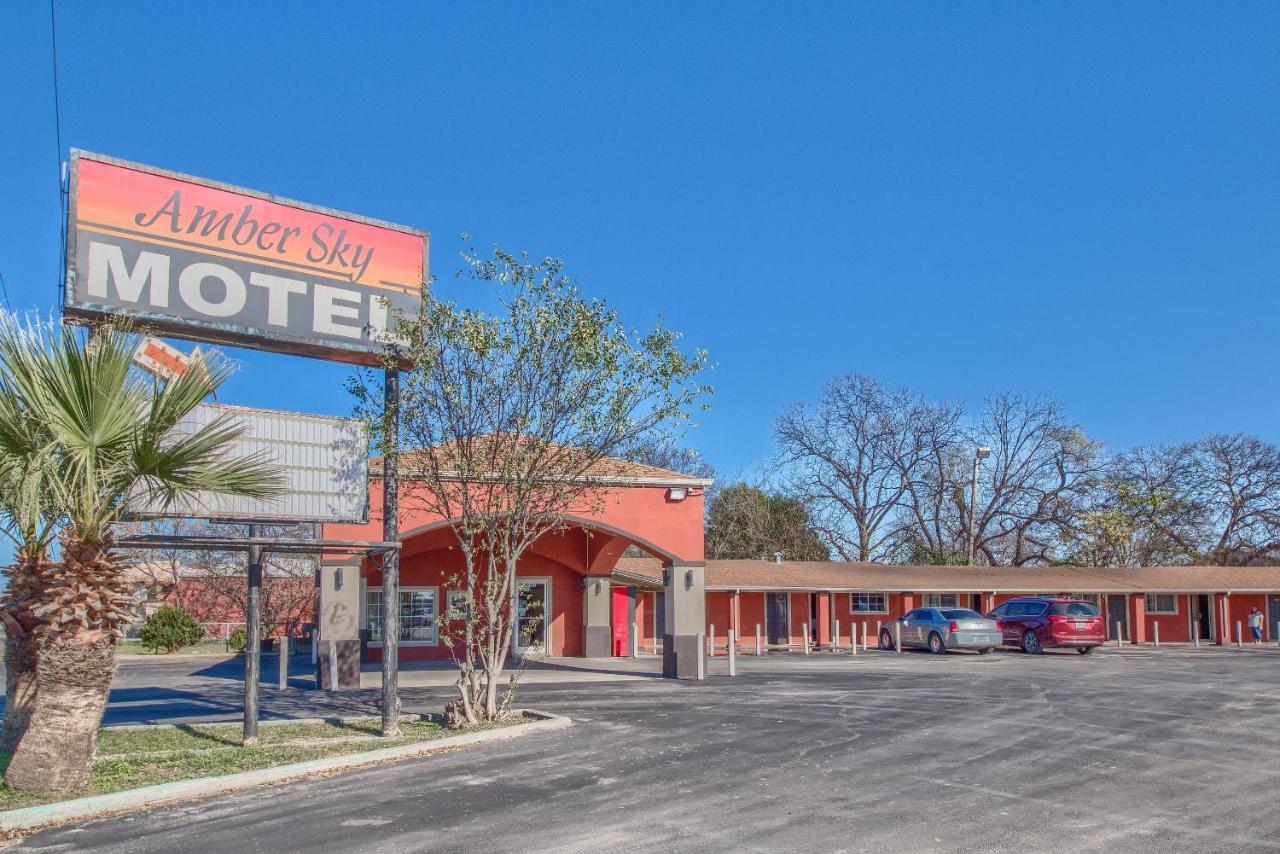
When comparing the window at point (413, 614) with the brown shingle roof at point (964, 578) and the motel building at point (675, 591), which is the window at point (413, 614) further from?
the brown shingle roof at point (964, 578)

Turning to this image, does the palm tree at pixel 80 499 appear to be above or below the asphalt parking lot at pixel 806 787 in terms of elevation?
above

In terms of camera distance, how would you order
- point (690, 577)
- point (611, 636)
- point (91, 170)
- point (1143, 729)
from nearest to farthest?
point (91, 170) → point (1143, 729) → point (690, 577) → point (611, 636)

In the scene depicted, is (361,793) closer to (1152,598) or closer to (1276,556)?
(1152,598)

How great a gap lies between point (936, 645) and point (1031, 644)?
2.59 metres

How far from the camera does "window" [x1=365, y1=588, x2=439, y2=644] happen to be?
27281 mm

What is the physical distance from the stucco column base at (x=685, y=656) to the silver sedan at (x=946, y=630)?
11245mm

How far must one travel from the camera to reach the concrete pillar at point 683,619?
20.6 metres

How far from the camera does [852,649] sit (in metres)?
30.5

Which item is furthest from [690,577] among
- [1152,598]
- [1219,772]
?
[1152,598]

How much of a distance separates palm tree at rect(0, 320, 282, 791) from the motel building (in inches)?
191

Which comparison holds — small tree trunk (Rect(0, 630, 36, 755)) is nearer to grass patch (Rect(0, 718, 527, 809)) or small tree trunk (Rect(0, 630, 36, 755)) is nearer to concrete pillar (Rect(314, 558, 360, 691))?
grass patch (Rect(0, 718, 527, 809))

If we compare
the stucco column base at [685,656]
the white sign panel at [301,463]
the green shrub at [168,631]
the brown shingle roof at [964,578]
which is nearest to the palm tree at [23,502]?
the white sign panel at [301,463]

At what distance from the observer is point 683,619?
20922 mm

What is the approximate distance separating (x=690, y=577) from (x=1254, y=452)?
41.6 meters
